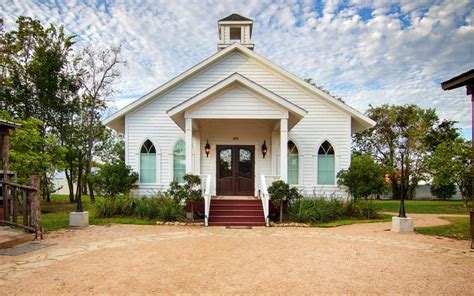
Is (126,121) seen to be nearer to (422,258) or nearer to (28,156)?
(28,156)

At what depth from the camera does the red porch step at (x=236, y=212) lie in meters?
11.1

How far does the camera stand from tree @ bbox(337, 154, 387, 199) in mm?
13039

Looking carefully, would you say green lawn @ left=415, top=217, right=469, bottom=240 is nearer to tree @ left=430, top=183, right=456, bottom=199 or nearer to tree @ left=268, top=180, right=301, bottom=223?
tree @ left=268, top=180, right=301, bottom=223

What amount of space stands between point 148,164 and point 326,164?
8128 millimetres

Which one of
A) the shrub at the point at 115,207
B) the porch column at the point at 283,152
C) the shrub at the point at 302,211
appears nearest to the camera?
the shrub at the point at 302,211

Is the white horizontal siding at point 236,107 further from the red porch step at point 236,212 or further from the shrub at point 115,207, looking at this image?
the shrub at point 115,207

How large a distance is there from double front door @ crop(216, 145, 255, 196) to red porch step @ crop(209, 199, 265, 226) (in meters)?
2.14

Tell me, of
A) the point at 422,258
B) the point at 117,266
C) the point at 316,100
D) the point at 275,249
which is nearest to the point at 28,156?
the point at 117,266

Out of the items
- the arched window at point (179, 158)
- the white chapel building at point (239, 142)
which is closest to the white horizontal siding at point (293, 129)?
the white chapel building at point (239, 142)

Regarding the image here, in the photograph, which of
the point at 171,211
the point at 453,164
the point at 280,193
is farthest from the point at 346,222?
the point at 453,164

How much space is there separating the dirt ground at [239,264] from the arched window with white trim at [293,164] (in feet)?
18.8

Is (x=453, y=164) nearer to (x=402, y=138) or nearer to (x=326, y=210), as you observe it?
(x=326, y=210)

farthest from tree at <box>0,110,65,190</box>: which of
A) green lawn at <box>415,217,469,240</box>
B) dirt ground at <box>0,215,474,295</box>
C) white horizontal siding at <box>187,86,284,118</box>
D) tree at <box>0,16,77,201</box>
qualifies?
green lawn at <box>415,217,469,240</box>

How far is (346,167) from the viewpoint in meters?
14.6
